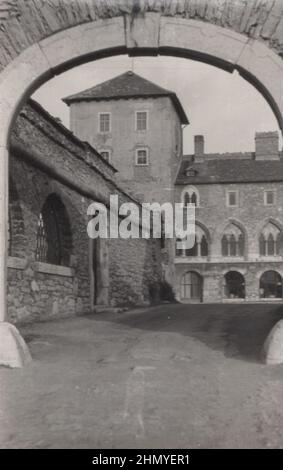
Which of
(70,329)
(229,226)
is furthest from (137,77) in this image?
(70,329)

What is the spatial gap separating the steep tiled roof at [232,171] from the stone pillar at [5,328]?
105ft

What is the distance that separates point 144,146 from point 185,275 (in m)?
8.88

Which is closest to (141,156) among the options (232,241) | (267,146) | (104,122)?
(104,122)

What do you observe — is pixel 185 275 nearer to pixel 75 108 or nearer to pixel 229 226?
pixel 229 226

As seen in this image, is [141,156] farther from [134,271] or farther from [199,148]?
[134,271]

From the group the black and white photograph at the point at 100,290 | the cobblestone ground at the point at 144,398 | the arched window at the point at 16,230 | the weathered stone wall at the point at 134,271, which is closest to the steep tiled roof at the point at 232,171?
the weathered stone wall at the point at 134,271

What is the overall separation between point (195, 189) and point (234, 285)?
692cm

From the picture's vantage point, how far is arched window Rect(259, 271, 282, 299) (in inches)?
1460

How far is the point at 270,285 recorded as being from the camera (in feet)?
123

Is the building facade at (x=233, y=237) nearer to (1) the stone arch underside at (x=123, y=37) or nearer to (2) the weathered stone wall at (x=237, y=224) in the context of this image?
(2) the weathered stone wall at (x=237, y=224)

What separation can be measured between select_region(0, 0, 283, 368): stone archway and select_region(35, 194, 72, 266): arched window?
563cm

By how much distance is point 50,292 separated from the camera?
1137cm

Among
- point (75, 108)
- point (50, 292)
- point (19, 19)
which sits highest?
point (75, 108)

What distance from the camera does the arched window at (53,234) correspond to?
37.7ft
